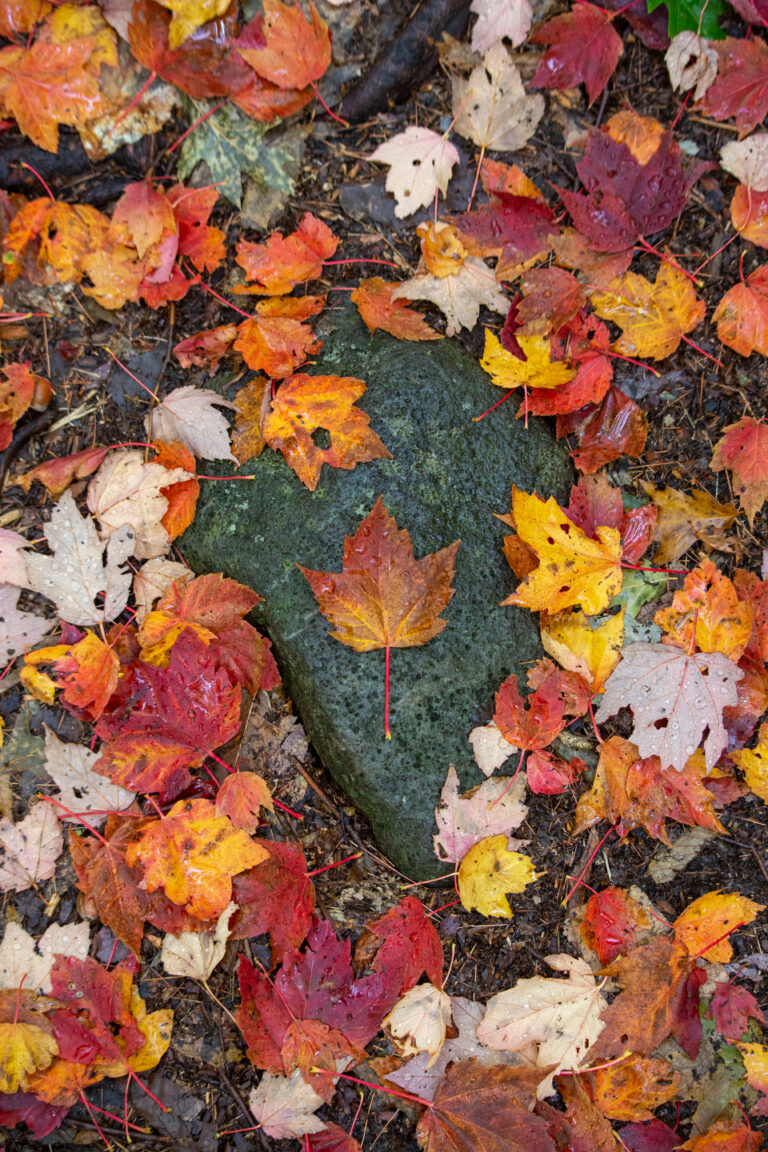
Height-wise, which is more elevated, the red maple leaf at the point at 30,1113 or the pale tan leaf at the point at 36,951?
the pale tan leaf at the point at 36,951

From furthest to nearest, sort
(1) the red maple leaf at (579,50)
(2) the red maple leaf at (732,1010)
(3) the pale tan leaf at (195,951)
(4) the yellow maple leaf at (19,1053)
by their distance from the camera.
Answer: (1) the red maple leaf at (579,50), (2) the red maple leaf at (732,1010), (3) the pale tan leaf at (195,951), (4) the yellow maple leaf at (19,1053)

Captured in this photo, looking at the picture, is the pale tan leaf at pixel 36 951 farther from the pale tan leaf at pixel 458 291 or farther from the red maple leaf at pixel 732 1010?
the pale tan leaf at pixel 458 291

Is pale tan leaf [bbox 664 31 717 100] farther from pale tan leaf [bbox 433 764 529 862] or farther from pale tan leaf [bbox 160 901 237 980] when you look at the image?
pale tan leaf [bbox 160 901 237 980]

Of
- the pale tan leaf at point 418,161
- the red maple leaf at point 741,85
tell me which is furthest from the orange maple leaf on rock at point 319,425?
the red maple leaf at point 741,85

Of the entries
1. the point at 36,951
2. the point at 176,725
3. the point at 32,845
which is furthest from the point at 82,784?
the point at 36,951

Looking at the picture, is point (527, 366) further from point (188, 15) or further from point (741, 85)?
point (188, 15)

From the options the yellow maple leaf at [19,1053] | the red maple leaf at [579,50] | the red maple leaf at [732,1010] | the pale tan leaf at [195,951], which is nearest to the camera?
the yellow maple leaf at [19,1053]

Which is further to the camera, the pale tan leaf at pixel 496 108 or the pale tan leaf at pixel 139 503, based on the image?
the pale tan leaf at pixel 496 108

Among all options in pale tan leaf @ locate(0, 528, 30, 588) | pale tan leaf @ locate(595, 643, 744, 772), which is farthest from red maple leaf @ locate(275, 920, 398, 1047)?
pale tan leaf @ locate(0, 528, 30, 588)
